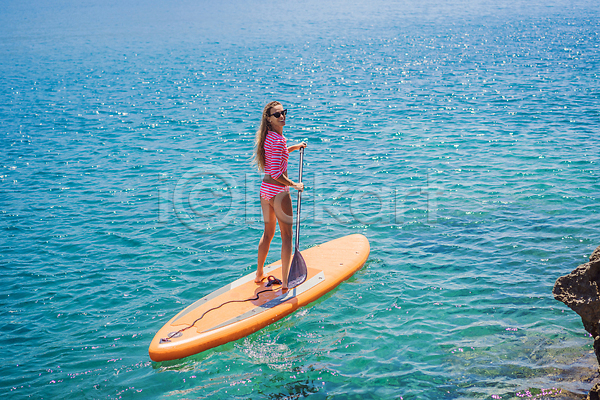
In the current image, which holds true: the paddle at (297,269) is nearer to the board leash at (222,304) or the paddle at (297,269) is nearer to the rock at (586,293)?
the board leash at (222,304)

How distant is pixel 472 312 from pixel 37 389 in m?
5.29

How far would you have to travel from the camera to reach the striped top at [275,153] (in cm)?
596

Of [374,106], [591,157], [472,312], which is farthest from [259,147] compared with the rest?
[374,106]

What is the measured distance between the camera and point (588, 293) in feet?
13.3

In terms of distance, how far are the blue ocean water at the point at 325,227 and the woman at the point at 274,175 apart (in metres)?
1.12

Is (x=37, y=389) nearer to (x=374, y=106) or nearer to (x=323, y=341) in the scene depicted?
(x=323, y=341)

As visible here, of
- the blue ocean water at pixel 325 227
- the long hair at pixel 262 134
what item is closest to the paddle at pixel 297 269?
the blue ocean water at pixel 325 227

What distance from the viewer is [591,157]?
1187 centimetres

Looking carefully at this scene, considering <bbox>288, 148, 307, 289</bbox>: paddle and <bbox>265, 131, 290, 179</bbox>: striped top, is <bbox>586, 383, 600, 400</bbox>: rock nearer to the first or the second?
<bbox>288, 148, 307, 289</bbox>: paddle

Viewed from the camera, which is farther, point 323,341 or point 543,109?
point 543,109

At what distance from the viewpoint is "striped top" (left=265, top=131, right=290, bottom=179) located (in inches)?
235

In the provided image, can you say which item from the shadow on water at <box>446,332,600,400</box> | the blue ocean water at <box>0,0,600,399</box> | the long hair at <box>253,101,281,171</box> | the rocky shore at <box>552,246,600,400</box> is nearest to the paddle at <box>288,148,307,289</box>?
the blue ocean water at <box>0,0,600,399</box>

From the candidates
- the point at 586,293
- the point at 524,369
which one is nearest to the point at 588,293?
the point at 586,293

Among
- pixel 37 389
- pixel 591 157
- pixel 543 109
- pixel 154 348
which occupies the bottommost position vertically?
pixel 37 389
